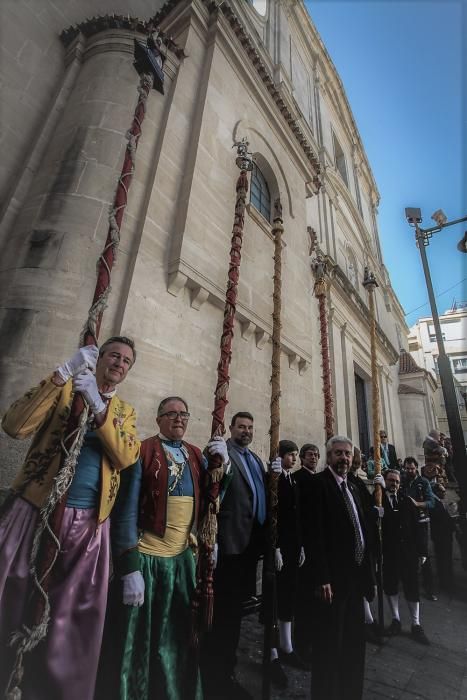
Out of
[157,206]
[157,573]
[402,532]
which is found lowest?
[157,573]

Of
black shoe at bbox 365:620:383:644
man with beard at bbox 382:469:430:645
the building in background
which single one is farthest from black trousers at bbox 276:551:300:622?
the building in background

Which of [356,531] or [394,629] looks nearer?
[356,531]

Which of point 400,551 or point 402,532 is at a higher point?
point 402,532

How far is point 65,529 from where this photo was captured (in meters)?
1.75

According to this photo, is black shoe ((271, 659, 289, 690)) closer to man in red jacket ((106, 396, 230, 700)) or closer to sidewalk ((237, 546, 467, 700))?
sidewalk ((237, 546, 467, 700))

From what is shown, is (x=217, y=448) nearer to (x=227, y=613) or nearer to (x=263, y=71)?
(x=227, y=613)

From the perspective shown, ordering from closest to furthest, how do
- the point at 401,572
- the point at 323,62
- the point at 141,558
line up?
the point at 141,558
the point at 401,572
the point at 323,62

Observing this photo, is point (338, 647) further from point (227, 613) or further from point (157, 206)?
point (157, 206)

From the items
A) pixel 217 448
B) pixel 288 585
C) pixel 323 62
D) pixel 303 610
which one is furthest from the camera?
pixel 323 62

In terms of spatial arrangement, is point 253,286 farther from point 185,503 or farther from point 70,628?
point 70,628

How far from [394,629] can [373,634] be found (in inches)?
Result: 11.4

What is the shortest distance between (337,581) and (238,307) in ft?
14.7

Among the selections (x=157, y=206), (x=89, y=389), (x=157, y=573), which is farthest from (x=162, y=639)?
(x=157, y=206)

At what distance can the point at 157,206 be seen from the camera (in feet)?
16.9
